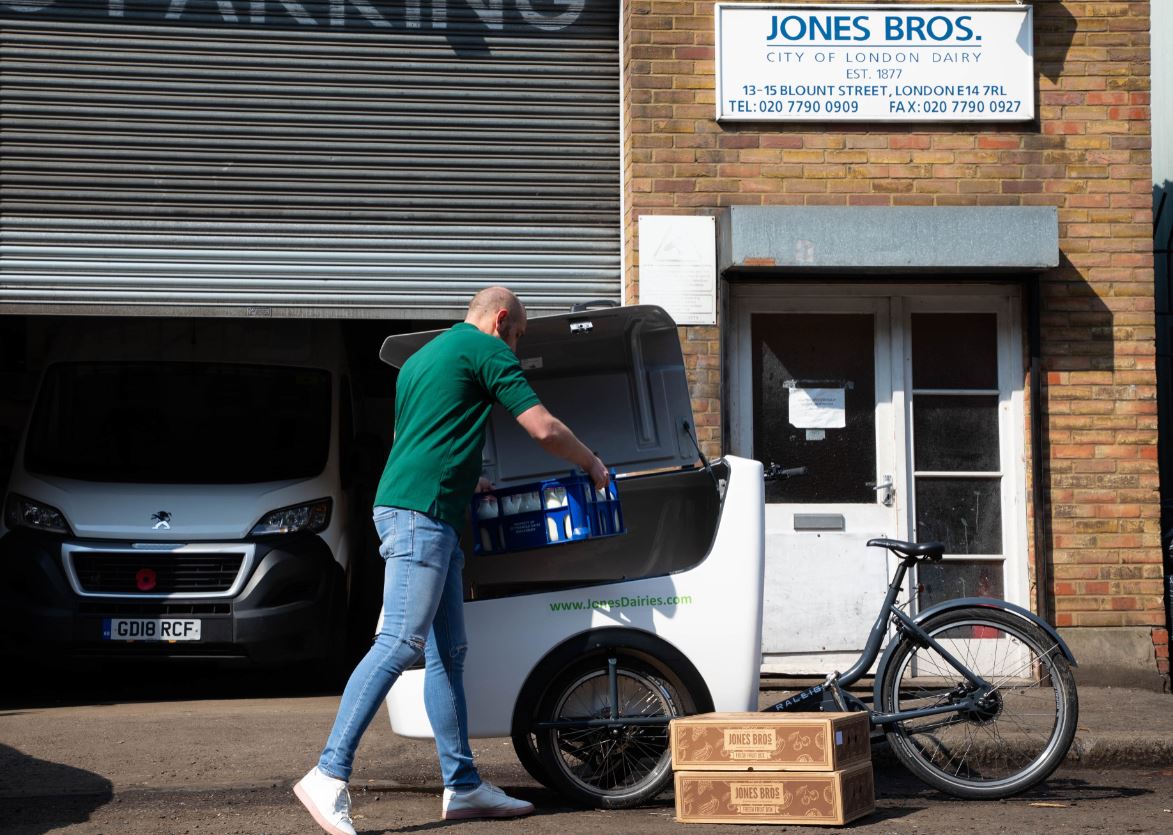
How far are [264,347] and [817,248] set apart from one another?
3648mm

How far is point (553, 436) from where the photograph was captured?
5.02 m

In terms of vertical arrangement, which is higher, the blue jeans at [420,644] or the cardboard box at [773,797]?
the blue jeans at [420,644]

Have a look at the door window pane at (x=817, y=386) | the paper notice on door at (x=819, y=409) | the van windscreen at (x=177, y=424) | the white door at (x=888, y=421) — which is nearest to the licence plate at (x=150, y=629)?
the van windscreen at (x=177, y=424)

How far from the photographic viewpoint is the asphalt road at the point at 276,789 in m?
5.16

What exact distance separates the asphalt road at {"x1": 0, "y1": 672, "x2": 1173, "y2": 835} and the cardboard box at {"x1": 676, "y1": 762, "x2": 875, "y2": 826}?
0.07m

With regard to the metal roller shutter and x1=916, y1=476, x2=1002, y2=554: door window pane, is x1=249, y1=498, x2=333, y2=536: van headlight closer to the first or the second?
the metal roller shutter

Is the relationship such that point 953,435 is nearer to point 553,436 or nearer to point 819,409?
point 819,409

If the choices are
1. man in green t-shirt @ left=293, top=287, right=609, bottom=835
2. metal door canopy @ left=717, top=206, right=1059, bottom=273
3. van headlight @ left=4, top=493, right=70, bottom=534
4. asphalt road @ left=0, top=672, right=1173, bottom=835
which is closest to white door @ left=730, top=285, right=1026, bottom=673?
metal door canopy @ left=717, top=206, right=1059, bottom=273

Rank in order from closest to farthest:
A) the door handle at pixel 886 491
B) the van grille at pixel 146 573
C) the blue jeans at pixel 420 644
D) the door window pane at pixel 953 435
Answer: the blue jeans at pixel 420 644 → the van grille at pixel 146 573 → the door handle at pixel 886 491 → the door window pane at pixel 953 435

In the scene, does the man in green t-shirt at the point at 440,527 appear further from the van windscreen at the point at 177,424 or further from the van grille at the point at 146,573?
the van windscreen at the point at 177,424

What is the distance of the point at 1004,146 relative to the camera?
8555 mm

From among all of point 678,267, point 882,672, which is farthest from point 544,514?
point 678,267

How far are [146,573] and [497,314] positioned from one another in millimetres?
3762

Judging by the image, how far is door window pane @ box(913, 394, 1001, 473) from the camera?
8.63 meters
